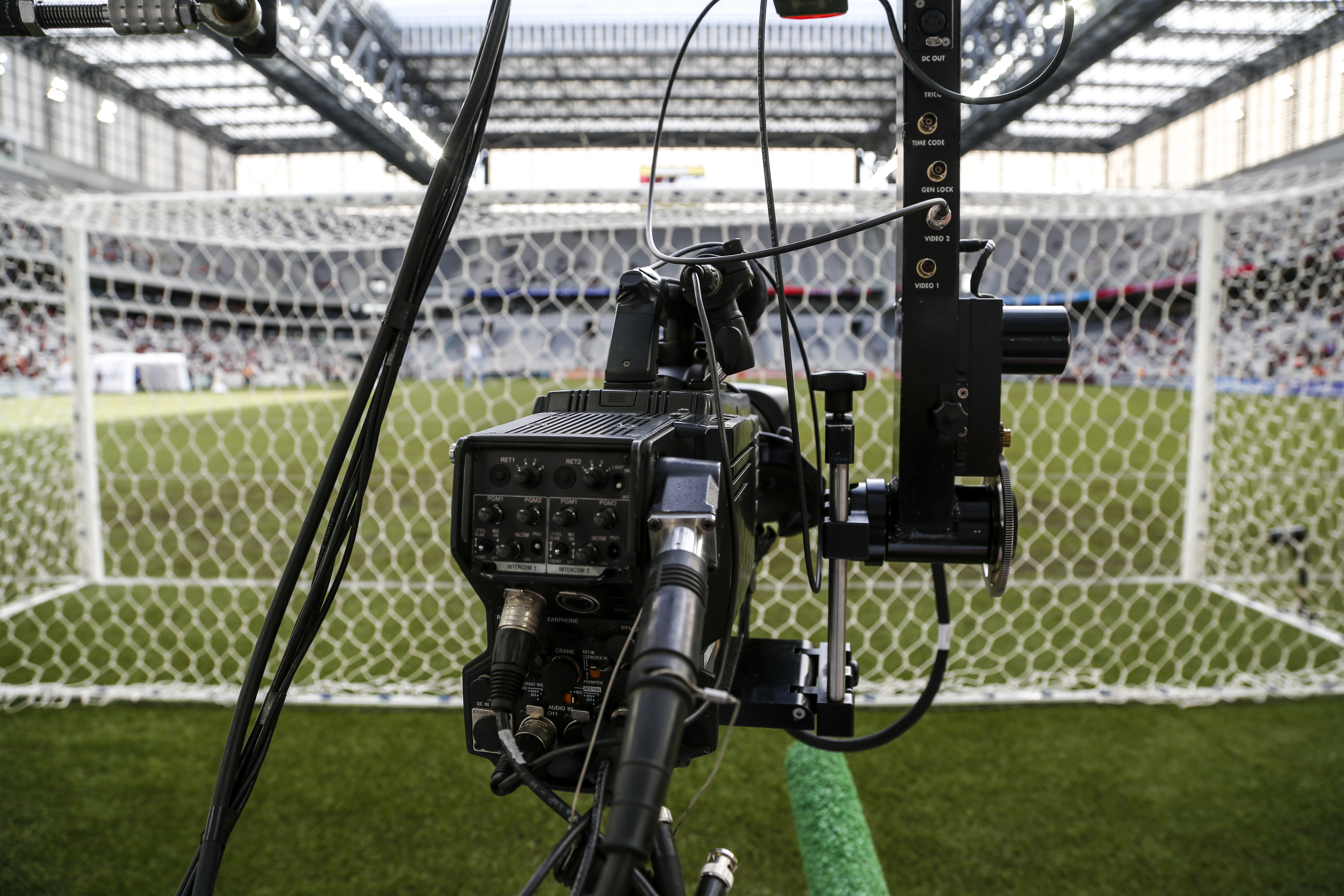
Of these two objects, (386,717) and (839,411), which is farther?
(386,717)

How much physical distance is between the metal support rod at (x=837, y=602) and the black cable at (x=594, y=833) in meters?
0.18

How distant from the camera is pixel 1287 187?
1.61 m

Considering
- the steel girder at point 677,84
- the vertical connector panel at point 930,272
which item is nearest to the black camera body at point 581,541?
the vertical connector panel at point 930,272

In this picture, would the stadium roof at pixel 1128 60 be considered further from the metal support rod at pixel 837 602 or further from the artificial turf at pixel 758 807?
the metal support rod at pixel 837 602

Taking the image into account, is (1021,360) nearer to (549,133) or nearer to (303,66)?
(303,66)

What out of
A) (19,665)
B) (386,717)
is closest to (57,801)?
(386,717)

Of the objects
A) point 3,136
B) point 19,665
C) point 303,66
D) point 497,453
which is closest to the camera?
→ point 497,453

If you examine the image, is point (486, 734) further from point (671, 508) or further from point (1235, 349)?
point (1235, 349)

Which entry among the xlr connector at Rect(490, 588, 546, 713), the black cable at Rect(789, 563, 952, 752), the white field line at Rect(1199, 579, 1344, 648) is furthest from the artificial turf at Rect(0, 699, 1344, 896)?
the xlr connector at Rect(490, 588, 546, 713)

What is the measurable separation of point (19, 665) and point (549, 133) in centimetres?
1439

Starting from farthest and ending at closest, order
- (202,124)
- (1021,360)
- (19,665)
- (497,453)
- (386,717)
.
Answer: (202,124), (19,665), (386,717), (1021,360), (497,453)

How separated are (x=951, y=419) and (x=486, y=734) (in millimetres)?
332

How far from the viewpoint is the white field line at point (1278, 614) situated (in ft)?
5.40

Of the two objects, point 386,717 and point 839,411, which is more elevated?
point 839,411
